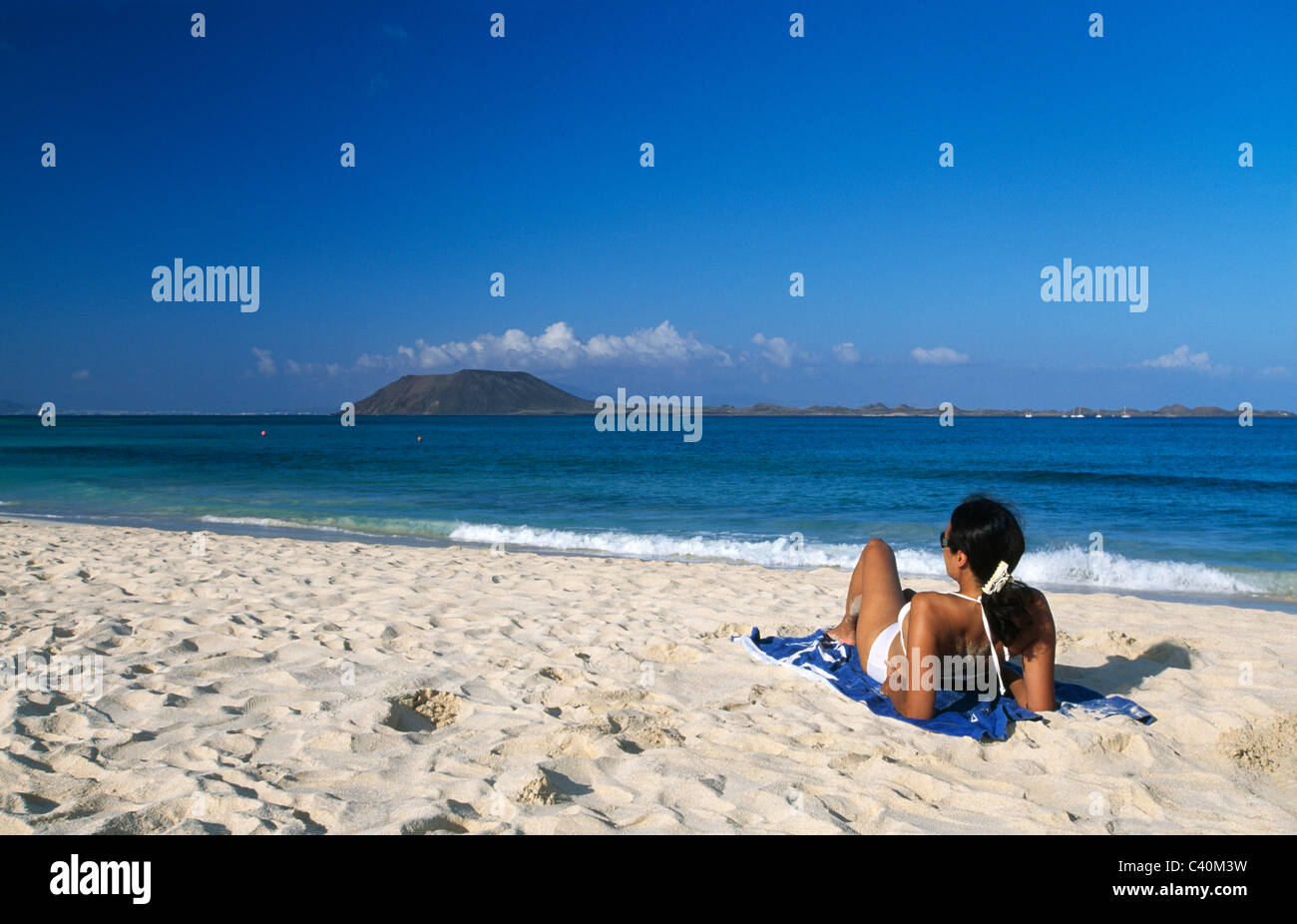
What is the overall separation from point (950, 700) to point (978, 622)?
513mm

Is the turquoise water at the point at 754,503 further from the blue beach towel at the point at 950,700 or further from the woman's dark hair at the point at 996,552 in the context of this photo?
the woman's dark hair at the point at 996,552

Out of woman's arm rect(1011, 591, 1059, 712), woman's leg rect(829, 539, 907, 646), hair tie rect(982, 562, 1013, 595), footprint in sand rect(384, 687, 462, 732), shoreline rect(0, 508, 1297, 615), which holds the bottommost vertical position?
shoreline rect(0, 508, 1297, 615)

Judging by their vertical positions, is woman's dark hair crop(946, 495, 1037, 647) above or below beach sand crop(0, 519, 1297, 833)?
above

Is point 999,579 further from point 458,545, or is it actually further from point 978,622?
point 458,545

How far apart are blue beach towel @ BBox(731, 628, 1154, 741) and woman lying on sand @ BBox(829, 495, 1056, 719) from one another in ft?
0.33

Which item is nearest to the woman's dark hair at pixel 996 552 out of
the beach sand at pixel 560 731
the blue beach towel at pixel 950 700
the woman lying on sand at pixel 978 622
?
the woman lying on sand at pixel 978 622

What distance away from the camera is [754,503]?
64.9ft

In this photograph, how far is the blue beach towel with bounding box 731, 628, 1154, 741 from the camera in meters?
4.09

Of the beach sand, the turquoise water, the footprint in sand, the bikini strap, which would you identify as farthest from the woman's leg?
the turquoise water

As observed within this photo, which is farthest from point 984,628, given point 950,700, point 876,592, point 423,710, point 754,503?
point 754,503

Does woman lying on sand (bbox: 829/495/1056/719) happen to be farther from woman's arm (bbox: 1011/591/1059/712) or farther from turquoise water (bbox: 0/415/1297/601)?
turquoise water (bbox: 0/415/1297/601)

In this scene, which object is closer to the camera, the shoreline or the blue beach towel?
the blue beach towel
